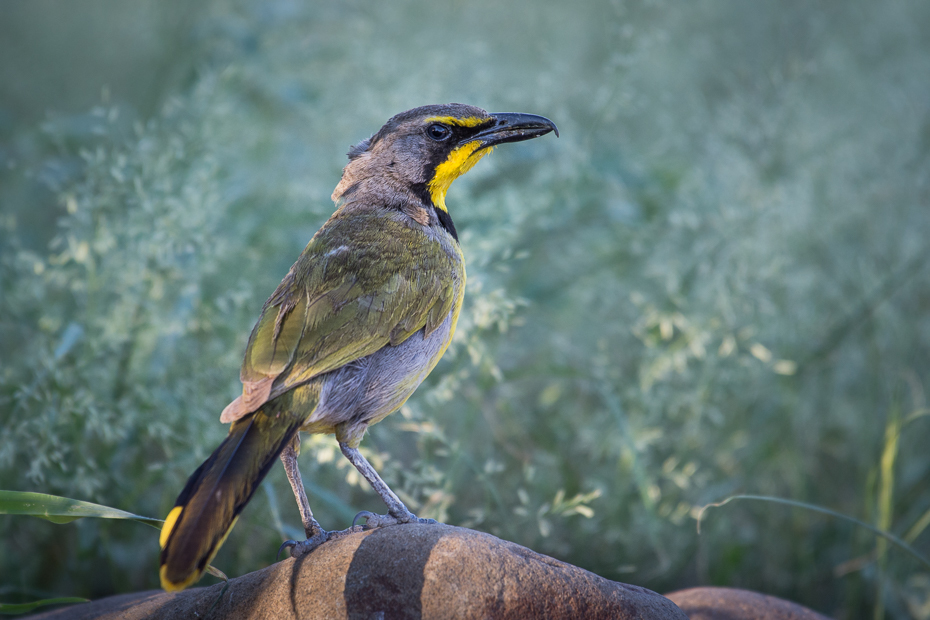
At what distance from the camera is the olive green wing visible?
228 cm

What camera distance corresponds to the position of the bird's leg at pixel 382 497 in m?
2.49

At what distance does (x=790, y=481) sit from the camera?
452 centimetres

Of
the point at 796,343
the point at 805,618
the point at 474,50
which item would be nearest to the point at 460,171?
the point at 474,50

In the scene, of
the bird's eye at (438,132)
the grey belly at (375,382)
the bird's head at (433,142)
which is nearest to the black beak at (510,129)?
the bird's head at (433,142)

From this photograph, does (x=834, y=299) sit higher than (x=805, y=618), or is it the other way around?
(x=834, y=299)

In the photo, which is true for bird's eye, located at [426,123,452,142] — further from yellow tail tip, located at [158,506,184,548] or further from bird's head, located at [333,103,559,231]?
yellow tail tip, located at [158,506,184,548]

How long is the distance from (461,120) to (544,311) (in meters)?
2.39

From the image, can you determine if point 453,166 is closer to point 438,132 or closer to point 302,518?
point 438,132

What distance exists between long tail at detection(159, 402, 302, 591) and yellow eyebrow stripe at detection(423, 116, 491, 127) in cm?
144

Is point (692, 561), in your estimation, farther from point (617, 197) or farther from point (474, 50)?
point (474, 50)

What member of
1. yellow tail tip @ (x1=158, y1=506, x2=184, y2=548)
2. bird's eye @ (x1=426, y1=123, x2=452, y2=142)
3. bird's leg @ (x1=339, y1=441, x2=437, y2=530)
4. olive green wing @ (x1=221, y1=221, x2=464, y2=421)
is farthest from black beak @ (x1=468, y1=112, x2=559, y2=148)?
yellow tail tip @ (x1=158, y1=506, x2=184, y2=548)

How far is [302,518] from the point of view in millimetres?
2516

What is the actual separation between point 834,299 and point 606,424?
2.10m

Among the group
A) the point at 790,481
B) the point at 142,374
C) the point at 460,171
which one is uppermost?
the point at 460,171
